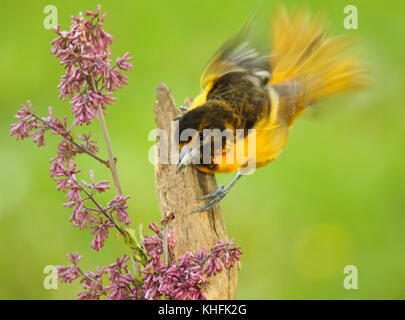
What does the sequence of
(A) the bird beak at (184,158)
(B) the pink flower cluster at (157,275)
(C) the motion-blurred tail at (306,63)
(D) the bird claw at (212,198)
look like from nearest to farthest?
(B) the pink flower cluster at (157,275) < (A) the bird beak at (184,158) < (D) the bird claw at (212,198) < (C) the motion-blurred tail at (306,63)

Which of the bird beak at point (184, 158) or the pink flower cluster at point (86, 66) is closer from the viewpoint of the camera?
the pink flower cluster at point (86, 66)

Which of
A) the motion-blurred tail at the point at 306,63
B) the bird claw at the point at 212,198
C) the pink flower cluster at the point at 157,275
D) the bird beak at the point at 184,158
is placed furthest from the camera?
the motion-blurred tail at the point at 306,63

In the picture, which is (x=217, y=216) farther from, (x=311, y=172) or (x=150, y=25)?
(x=150, y=25)

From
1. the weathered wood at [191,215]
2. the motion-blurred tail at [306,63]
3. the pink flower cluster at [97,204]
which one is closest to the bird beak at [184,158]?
the weathered wood at [191,215]

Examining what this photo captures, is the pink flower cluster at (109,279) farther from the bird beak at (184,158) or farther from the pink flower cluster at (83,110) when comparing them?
the bird beak at (184,158)

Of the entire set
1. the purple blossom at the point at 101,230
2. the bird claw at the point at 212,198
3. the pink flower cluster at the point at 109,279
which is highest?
the bird claw at the point at 212,198

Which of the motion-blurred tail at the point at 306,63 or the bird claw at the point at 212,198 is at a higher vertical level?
the motion-blurred tail at the point at 306,63

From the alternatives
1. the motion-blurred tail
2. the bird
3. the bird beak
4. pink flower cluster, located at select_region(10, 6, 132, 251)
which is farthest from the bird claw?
pink flower cluster, located at select_region(10, 6, 132, 251)

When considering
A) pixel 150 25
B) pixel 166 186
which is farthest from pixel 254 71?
pixel 150 25
